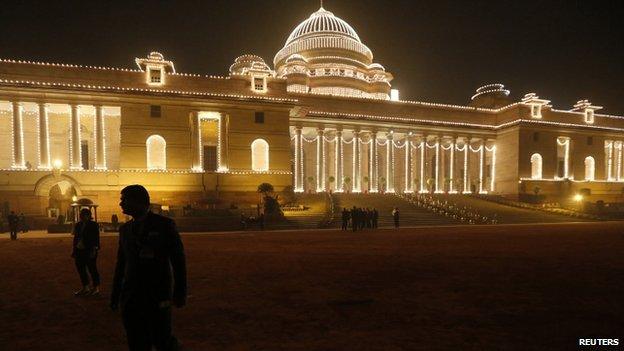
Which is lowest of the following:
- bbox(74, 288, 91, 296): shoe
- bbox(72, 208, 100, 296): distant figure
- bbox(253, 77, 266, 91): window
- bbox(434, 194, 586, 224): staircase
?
bbox(434, 194, 586, 224): staircase

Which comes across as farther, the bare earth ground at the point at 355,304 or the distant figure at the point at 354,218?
the distant figure at the point at 354,218

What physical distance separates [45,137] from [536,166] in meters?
59.9

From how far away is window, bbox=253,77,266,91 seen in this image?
39.2m

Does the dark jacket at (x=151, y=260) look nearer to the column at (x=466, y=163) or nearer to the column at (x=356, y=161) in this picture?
the column at (x=356, y=161)

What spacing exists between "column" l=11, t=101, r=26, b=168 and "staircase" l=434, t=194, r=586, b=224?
4312 cm

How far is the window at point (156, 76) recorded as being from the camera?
36594 millimetres

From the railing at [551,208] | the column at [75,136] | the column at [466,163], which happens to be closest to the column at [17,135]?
the column at [75,136]

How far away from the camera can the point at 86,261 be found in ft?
26.6

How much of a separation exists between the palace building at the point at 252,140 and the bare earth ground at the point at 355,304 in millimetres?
24310

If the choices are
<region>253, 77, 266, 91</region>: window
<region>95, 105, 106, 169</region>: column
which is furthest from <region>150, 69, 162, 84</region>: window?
<region>253, 77, 266, 91</region>: window

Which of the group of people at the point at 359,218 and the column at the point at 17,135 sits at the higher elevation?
the column at the point at 17,135

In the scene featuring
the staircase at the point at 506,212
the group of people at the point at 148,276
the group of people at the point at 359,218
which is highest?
the group of people at the point at 148,276

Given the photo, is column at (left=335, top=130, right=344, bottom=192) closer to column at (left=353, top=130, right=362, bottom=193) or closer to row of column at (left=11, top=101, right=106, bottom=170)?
column at (left=353, top=130, right=362, bottom=193)

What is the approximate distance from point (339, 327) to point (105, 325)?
157 inches
